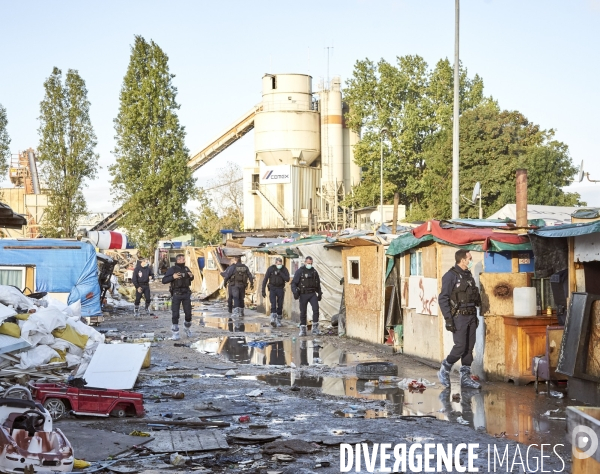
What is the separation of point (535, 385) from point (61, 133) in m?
44.2

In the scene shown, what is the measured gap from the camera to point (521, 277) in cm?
1312

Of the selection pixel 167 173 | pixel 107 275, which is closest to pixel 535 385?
pixel 107 275

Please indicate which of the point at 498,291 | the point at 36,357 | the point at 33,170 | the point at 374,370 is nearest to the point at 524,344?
the point at 498,291

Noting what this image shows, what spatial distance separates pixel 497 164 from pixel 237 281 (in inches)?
1028

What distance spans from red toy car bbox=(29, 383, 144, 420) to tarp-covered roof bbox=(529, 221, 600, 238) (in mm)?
5993

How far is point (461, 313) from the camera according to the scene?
12172 millimetres

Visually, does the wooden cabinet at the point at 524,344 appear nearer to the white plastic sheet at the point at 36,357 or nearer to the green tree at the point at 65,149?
the white plastic sheet at the point at 36,357

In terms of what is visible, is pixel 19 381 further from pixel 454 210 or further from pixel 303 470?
pixel 454 210

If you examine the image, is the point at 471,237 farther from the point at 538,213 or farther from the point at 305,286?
the point at 538,213

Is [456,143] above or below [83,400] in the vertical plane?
above

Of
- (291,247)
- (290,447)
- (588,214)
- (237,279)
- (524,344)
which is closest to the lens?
(290,447)

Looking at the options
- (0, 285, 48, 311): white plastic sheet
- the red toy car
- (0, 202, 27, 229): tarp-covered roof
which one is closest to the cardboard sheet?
the red toy car

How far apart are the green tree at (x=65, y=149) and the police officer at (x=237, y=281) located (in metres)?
27.3

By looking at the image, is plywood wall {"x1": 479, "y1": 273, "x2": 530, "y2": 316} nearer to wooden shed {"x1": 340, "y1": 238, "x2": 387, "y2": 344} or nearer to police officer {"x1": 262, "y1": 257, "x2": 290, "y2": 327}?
wooden shed {"x1": 340, "y1": 238, "x2": 387, "y2": 344}
